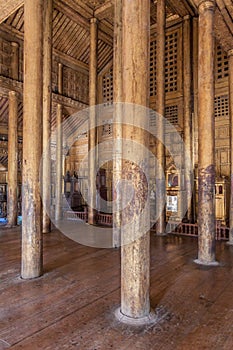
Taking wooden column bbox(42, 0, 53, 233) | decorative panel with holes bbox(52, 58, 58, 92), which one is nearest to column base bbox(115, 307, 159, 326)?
wooden column bbox(42, 0, 53, 233)

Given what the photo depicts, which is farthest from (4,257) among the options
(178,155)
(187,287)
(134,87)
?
(178,155)

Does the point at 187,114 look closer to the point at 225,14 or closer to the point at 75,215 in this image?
the point at 225,14

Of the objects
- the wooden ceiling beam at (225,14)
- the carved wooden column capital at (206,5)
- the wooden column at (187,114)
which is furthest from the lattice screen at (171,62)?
the carved wooden column capital at (206,5)

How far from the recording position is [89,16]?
10.5 m

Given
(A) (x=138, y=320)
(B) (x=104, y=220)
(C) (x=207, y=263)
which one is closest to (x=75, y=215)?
(B) (x=104, y=220)

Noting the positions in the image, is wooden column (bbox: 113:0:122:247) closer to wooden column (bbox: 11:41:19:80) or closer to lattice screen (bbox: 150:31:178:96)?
lattice screen (bbox: 150:31:178:96)

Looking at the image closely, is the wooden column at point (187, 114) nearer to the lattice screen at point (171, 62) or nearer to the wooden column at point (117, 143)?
the lattice screen at point (171, 62)

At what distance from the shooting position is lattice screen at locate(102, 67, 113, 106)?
12.8 meters

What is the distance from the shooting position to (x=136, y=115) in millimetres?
3045

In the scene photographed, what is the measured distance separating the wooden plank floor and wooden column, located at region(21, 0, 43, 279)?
44cm

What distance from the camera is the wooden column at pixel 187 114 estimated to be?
9633 mm

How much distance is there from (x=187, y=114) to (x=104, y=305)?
8.22 m

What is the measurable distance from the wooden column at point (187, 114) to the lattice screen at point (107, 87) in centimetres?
402

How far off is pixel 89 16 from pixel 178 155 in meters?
6.82
